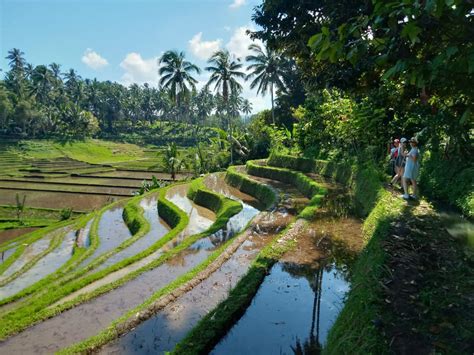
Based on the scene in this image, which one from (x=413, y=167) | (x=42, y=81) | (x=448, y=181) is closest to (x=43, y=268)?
(x=413, y=167)

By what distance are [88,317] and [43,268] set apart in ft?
31.6

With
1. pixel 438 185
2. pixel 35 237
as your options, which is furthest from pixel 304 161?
pixel 35 237

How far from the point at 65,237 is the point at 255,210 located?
37.6ft

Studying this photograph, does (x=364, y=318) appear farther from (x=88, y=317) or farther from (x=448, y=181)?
(x=448, y=181)

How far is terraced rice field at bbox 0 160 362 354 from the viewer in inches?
248

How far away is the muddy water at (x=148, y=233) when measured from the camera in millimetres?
14795

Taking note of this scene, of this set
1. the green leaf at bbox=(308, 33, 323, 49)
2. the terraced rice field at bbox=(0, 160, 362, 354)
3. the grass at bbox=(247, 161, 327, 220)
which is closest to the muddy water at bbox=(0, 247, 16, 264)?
the terraced rice field at bbox=(0, 160, 362, 354)

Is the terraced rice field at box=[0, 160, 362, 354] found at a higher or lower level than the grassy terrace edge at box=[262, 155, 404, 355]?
lower

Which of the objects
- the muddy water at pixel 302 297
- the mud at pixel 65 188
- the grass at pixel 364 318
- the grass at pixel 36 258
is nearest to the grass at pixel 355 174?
the muddy water at pixel 302 297

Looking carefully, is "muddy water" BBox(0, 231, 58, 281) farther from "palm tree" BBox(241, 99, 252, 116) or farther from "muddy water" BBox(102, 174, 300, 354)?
"palm tree" BBox(241, 99, 252, 116)

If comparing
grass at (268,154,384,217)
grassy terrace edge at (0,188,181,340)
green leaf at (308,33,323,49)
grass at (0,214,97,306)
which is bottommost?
grass at (0,214,97,306)

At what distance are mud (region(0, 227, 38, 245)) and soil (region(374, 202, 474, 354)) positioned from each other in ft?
78.1

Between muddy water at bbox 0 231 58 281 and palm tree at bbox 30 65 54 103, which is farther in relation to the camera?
palm tree at bbox 30 65 54 103

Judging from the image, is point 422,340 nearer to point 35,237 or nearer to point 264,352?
point 264,352
